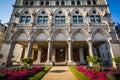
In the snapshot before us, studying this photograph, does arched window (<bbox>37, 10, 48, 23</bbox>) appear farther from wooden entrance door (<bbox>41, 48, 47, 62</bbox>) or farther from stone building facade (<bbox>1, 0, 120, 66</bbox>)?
wooden entrance door (<bbox>41, 48, 47, 62</bbox>)

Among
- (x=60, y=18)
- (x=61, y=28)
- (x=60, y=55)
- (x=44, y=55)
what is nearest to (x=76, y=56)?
(x=60, y=55)

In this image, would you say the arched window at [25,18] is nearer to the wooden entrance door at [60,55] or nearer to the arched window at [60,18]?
the arched window at [60,18]

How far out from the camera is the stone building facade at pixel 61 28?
2188 cm

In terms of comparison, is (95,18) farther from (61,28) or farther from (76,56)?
(76,56)

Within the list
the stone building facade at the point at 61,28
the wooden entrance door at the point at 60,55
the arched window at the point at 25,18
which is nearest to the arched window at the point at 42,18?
the stone building facade at the point at 61,28

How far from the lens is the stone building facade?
21.9m

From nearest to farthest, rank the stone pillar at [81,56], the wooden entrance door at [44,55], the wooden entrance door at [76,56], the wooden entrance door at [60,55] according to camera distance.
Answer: the stone pillar at [81,56] → the wooden entrance door at [60,55] → the wooden entrance door at [76,56] → the wooden entrance door at [44,55]

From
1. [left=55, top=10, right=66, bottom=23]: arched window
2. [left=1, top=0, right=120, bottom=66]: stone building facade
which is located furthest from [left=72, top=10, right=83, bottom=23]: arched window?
[left=55, top=10, right=66, bottom=23]: arched window

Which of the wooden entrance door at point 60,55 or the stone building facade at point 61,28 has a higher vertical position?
the stone building facade at point 61,28

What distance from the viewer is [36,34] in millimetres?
22875

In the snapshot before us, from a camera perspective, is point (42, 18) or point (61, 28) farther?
point (42, 18)

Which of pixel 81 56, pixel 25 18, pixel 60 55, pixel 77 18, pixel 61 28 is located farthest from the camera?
pixel 60 55

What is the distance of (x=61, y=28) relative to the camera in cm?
2323

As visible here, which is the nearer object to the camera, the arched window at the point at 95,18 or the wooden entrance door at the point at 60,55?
the arched window at the point at 95,18
